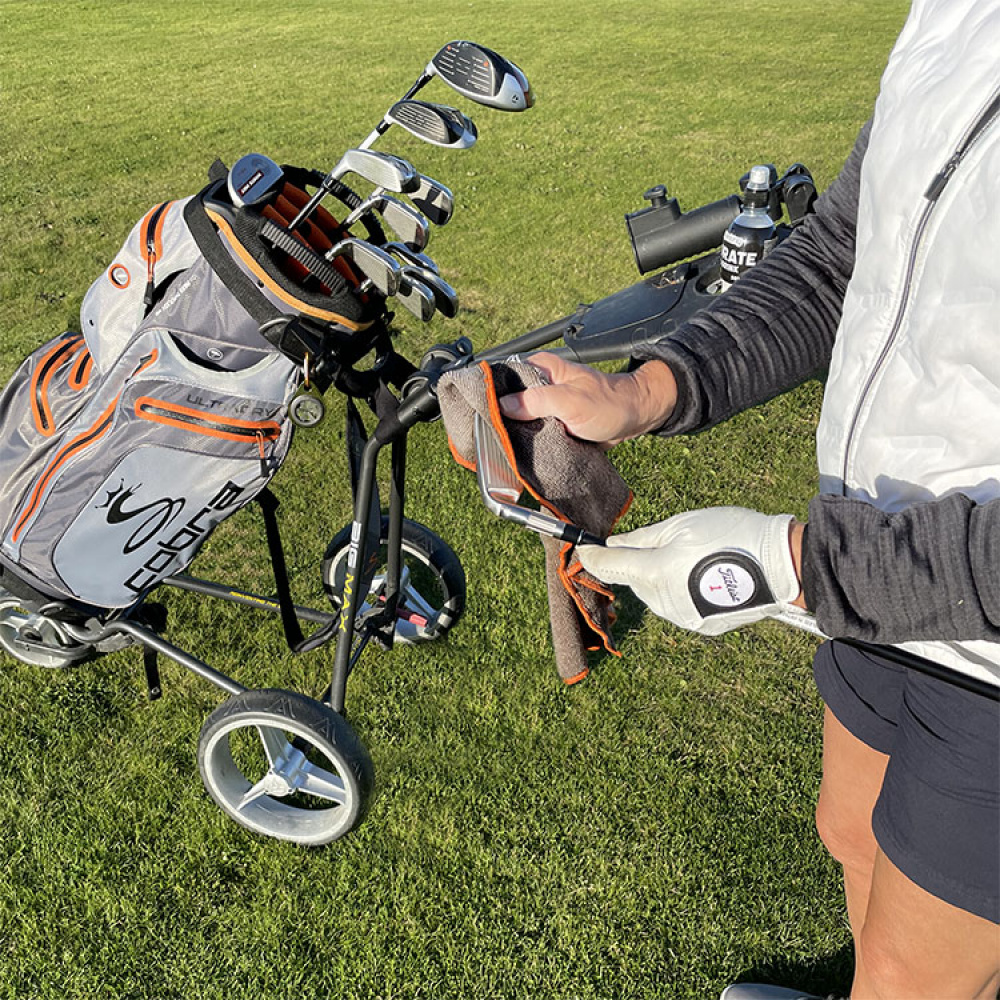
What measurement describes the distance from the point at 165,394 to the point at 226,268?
12.8 inches

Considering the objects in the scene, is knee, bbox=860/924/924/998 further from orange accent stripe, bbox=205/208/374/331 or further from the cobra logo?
the cobra logo

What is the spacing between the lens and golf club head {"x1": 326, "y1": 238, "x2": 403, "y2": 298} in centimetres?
202

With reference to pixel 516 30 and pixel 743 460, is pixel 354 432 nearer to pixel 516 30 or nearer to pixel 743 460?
pixel 743 460

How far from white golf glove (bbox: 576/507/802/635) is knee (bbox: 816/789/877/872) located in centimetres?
68

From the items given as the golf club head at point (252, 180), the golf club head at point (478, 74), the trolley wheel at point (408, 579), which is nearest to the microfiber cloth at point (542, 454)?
the golf club head at point (252, 180)

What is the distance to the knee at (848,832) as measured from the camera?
1820mm

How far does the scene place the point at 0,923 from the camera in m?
2.49

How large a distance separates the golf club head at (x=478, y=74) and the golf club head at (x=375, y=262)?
44 centimetres

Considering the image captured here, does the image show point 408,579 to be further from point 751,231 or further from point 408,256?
point 751,231

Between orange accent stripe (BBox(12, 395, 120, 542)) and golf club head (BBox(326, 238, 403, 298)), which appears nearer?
golf club head (BBox(326, 238, 403, 298))

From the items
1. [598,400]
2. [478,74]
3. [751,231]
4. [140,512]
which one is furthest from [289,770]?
[751,231]

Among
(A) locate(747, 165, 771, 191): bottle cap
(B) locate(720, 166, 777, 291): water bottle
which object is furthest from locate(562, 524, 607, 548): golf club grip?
(A) locate(747, 165, 771, 191): bottle cap

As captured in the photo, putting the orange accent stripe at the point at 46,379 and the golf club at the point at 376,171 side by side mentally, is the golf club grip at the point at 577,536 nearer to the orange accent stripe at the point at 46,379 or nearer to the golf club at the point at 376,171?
the golf club at the point at 376,171

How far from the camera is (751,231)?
3.55 meters
